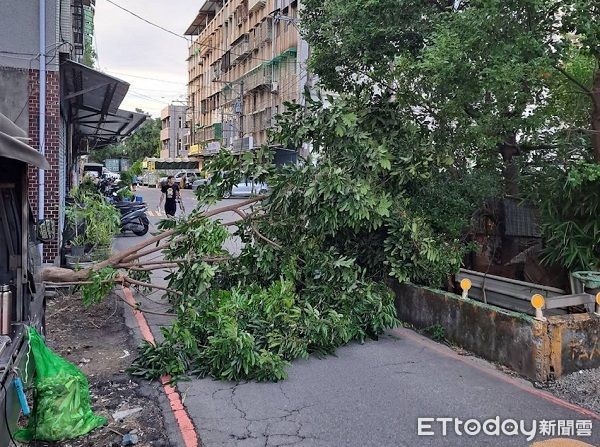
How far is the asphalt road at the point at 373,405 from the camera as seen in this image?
481 cm

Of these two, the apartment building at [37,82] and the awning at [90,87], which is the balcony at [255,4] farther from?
the apartment building at [37,82]

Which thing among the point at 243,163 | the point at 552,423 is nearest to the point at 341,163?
the point at 243,163

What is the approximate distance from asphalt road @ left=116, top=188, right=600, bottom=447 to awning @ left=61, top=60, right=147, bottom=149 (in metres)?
8.06

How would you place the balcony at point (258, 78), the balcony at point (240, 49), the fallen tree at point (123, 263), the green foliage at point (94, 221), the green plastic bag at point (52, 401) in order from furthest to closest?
the balcony at point (240, 49), the balcony at point (258, 78), the green foliage at point (94, 221), the fallen tree at point (123, 263), the green plastic bag at point (52, 401)

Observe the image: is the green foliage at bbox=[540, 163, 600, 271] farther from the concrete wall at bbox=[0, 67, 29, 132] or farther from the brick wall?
the concrete wall at bbox=[0, 67, 29, 132]

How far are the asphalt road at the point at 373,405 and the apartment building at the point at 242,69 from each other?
2491 centimetres

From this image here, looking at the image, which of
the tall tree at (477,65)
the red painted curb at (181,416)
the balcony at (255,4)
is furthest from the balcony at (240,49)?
the red painted curb at (181,416)

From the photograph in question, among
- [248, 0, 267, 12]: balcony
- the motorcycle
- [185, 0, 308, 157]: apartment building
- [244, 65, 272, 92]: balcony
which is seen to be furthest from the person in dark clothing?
[248, 0, 267, 12]: balcony

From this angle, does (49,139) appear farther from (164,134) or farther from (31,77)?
(164,134)

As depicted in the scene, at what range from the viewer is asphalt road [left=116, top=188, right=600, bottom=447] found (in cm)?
481

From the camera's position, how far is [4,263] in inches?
192

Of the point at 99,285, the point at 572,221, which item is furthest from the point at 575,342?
the point at 99,285

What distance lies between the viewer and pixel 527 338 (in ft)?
20.0

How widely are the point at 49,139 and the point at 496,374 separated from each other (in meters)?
9.12
